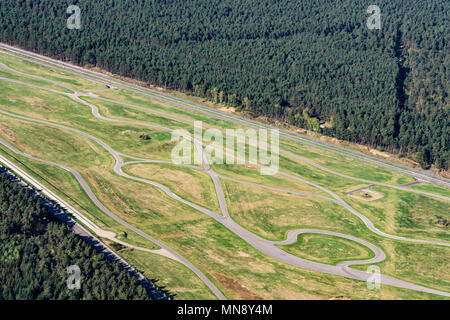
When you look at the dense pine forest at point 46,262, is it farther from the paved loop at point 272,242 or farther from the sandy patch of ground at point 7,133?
the sandy patch of ground at point 7,133

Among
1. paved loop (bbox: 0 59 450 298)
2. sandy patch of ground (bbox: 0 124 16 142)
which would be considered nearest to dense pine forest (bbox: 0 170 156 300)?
paved loop (bbox: 0 59 450 298)

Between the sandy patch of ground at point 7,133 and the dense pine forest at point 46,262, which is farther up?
the sandy patch of ground at point 7,133

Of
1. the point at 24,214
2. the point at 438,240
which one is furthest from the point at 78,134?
the point at 438,240

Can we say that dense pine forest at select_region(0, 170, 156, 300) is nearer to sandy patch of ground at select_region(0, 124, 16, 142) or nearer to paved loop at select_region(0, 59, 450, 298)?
paved loop at select_region(0, 59, 450, 298)

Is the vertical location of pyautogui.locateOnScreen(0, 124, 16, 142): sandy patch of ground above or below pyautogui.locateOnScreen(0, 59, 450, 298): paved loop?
above

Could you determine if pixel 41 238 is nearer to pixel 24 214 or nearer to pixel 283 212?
pixel 24 214

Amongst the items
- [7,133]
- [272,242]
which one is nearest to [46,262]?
[272,242]

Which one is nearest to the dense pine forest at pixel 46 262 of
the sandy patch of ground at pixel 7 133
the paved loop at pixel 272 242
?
the paved loop at pixel 272 242

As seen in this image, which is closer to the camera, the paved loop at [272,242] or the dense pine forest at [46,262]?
the dense pine forest at [46,262]

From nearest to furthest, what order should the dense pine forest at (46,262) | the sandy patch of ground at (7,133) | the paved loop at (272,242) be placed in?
the dense pine forest at (46,262) < the paved loop at (272,242) < the sandy patch of ground at (7,133)
